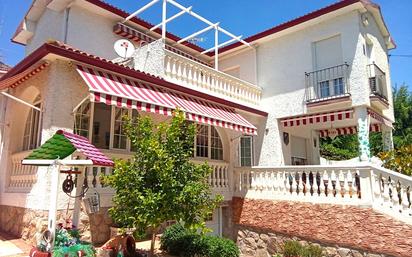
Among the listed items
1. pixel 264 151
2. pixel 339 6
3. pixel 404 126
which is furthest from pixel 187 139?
pixel 404 126

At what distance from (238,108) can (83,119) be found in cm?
874

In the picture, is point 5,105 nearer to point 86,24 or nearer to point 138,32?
point 86,24

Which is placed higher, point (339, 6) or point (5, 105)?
point (339, 6)

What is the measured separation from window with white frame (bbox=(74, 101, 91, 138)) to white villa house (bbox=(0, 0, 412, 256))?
4 centimetres

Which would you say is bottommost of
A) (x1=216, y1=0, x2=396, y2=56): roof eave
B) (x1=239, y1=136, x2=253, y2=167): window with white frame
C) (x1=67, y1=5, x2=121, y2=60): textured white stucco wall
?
(x1=239, y1=136, x2=253, y2=167): window with white frame

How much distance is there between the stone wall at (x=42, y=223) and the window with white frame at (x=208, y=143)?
22.3ft

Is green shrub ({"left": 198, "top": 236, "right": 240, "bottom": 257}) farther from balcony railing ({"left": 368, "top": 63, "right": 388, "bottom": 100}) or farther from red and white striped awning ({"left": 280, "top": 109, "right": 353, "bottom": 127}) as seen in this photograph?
balcony railing ({"left": 368, "top": 63, "right": 388, "bottom": 100})

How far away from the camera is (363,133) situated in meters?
16.5

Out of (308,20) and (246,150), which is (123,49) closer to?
(246,150)

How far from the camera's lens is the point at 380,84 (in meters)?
18.1

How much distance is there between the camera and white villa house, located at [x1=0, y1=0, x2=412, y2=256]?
37.6 ft

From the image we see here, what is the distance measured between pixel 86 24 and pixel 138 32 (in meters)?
3.32

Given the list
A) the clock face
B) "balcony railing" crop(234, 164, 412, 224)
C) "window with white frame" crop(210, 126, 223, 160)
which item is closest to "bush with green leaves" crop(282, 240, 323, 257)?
"balcony railing" crop(234, 164, 412, 224)

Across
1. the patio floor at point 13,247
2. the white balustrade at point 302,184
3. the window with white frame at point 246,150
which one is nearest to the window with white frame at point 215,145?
the white balustrade at point 302,184
